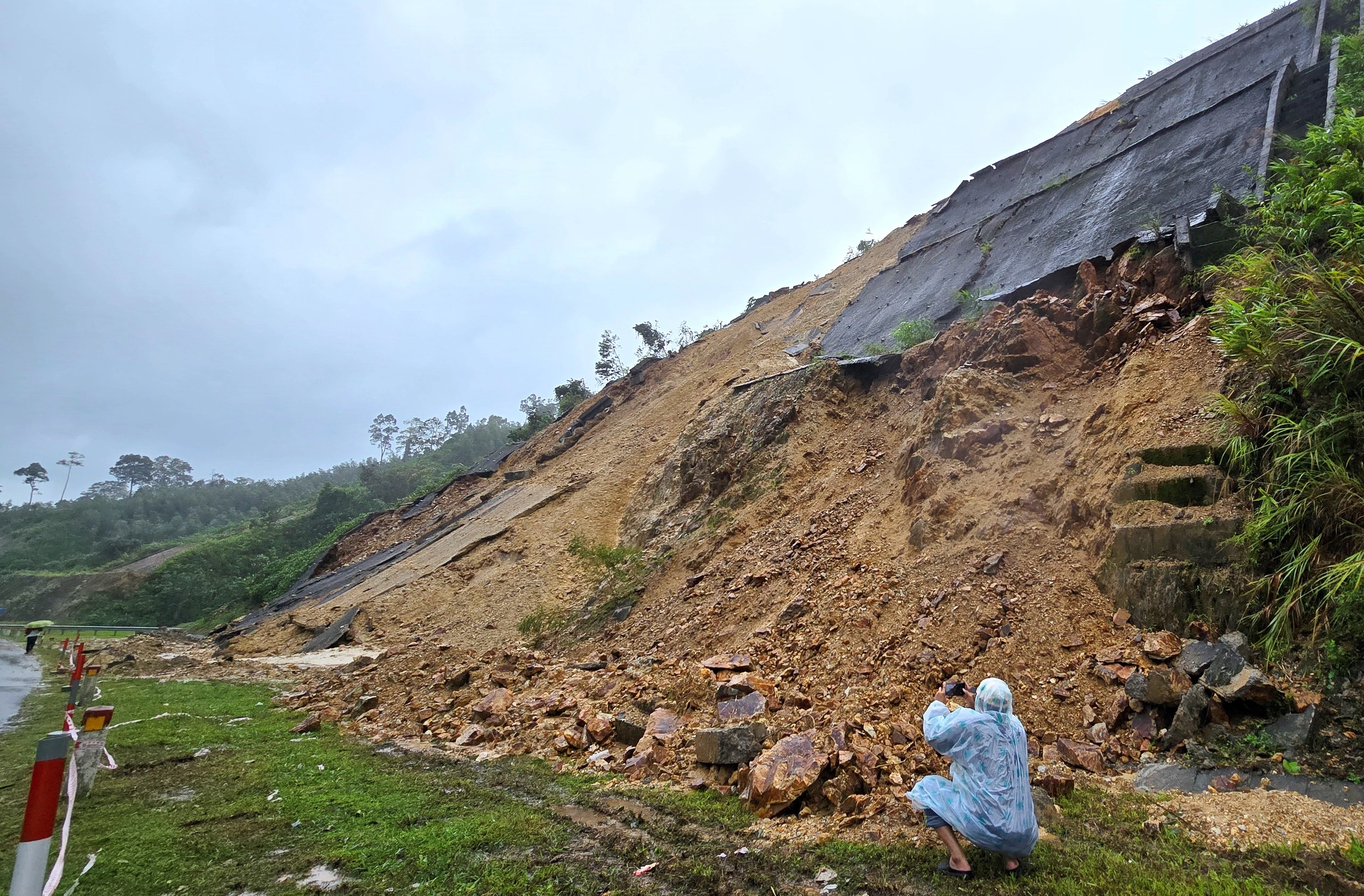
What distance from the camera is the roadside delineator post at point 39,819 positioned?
1.73 metres

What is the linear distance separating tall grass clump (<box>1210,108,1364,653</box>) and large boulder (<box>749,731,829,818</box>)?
3080 millimetres

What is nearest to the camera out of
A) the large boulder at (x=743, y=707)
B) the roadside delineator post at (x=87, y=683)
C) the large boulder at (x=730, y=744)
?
the large boulder at (x=730, y=744)

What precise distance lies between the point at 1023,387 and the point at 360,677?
1063cm

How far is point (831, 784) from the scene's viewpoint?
14.7ft

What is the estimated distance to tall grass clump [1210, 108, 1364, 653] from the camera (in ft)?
14.2

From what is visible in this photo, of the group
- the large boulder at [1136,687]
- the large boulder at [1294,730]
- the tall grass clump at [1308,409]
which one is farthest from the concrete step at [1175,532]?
the large boulder at [1294,730]

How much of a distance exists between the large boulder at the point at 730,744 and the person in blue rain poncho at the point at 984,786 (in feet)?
5.86

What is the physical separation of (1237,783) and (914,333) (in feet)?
32.6

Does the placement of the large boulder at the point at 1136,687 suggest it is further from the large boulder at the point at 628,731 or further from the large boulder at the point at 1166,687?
the large boulder at the point at 628,731

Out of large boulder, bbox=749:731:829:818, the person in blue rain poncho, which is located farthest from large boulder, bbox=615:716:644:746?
the person in blue rain poncho

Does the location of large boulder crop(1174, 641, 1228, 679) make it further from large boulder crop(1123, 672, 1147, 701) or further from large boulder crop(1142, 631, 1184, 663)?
large boulder crop(1123, 672, 1147, 701)

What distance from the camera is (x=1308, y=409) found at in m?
4.86

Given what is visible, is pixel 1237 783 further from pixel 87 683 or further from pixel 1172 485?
pixel 87 683

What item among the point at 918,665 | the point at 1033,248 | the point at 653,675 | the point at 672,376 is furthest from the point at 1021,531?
the point at 672,376
